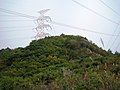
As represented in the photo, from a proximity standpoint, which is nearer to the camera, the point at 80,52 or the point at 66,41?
the point at 80,52

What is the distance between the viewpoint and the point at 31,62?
5097cm

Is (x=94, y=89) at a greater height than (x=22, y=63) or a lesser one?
greater

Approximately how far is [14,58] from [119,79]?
165ft

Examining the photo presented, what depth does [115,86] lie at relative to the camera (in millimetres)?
8047

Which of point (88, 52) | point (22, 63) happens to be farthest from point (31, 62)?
point (88, 52)

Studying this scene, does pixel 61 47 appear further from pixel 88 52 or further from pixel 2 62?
pixel 2 62

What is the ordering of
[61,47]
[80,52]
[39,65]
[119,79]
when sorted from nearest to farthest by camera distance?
[119,79]
[39,65]
[80,52]
[61,47]

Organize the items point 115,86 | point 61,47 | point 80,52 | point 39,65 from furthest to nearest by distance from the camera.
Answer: point 61,47, point 80,52, point 39,65, point 115,86

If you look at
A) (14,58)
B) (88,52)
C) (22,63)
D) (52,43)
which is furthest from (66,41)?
(22,63)

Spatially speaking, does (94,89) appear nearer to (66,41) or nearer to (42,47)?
(42,47)

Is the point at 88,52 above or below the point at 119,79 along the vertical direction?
below

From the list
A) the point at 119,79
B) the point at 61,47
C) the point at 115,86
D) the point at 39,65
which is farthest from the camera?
the point at 61,47

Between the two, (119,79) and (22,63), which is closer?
(119,79)

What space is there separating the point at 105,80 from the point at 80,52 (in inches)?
1889
